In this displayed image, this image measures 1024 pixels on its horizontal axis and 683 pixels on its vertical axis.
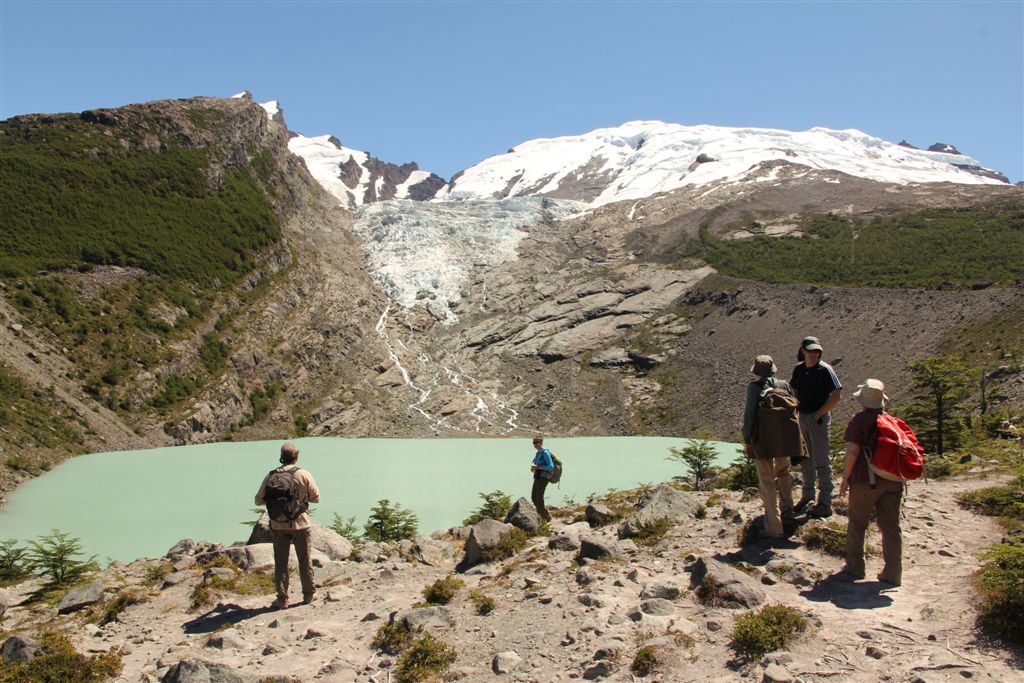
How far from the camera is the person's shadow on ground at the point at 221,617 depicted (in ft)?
27.1

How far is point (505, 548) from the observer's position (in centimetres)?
Result: 988

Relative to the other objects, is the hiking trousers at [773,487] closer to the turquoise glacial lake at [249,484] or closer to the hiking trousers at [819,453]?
the hiking trousers at [819,453]

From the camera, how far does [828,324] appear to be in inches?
1998

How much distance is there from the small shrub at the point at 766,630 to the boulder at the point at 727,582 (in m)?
0.52

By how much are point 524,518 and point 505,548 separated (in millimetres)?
1569

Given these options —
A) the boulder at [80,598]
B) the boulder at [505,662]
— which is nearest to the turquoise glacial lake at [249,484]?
the boulder at [80,598]

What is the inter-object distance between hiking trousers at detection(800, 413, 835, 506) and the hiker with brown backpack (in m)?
0.48

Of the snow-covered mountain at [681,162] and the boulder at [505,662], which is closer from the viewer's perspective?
the boulder at [505,662]

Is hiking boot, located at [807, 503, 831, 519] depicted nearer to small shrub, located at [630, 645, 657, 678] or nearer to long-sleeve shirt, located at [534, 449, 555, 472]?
small shrub, located at [630, 645, 657, 678]

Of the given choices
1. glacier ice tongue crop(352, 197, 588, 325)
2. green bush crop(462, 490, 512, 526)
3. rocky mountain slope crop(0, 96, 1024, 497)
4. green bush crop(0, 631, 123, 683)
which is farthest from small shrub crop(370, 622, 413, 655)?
glacier ice tongue crop(352, 197, 588, 325)

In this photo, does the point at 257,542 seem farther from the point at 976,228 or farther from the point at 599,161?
the point at 599,161

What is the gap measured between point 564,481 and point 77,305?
3925 cm

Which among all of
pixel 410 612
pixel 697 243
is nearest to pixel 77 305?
pixel 410 612

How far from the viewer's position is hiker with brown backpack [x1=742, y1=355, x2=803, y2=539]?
7.98m
